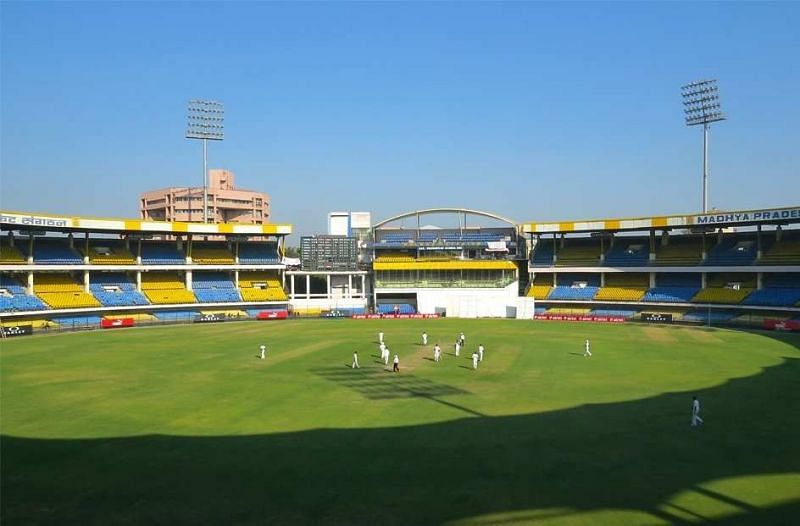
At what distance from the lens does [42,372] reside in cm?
3406

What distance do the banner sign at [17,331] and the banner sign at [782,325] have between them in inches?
2642

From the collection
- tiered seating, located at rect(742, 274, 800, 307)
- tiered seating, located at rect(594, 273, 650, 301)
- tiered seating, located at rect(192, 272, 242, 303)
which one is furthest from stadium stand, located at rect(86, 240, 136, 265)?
tiered seating, located at rect(742, 274, 800, 307)

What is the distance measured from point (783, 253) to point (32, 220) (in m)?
74.1

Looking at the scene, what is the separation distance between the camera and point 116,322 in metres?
61.1

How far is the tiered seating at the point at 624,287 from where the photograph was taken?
6894 centimetres

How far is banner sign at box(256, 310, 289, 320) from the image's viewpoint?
7050 centimetres

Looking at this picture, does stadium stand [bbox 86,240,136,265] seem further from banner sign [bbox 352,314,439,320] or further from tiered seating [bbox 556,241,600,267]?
tiered seating [bbox 556,241,600,267]

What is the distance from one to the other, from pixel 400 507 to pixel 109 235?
6600 cm

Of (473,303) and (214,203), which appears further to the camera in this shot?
(214,203)

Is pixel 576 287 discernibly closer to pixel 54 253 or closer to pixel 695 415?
pixel 695 415

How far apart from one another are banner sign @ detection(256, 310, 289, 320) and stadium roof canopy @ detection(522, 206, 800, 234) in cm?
3165

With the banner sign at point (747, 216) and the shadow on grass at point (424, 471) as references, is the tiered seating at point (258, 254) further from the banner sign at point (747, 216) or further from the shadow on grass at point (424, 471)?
the shadow on grass at point (424, 471)

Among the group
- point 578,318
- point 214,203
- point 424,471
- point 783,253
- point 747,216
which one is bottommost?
point 578,318

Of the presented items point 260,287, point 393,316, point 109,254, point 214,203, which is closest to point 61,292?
point 109,254
